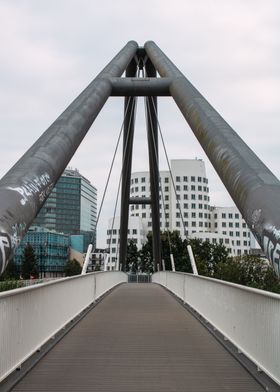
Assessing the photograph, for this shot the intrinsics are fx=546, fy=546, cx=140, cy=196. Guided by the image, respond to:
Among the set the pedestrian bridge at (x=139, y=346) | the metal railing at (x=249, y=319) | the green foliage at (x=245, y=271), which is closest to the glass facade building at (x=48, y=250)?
the green foliage at (x=245, y=271)

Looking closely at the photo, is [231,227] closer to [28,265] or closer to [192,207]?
[192,207]

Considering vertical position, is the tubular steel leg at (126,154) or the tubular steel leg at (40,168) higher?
the tubular steel leg at (126,154)

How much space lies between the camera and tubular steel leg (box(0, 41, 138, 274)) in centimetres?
723

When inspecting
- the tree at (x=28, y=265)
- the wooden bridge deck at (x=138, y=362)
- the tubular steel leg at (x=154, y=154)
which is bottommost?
the wooden bridge deck at (x=138, y=362)

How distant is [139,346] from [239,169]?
11.9 feet

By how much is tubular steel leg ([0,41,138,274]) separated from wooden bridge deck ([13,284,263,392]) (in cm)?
161

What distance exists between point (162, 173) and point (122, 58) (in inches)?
4521

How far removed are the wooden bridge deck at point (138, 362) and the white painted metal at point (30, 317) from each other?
269 millimetres

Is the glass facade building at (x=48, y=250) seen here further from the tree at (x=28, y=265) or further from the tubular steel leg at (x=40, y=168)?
the tubular steel leg at (x=40, y=168)

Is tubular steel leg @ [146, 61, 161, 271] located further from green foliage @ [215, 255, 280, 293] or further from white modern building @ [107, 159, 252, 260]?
white modern building @ [107, 159, 252, 260]

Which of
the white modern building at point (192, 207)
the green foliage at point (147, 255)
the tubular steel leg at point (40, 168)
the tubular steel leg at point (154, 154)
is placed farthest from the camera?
the white modern building at point (192, 207)

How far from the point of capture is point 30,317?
7.50 metres

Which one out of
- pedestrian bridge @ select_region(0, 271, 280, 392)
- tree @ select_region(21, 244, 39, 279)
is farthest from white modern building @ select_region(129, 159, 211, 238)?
pedestrian bridge @ select_region(0, 271, 280, 392)

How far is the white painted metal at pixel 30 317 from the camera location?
20.1ft
